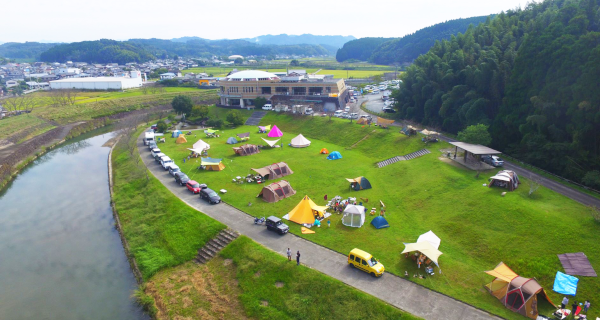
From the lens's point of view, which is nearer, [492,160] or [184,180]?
[184,180]

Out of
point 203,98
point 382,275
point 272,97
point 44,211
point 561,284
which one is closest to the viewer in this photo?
point 561,284

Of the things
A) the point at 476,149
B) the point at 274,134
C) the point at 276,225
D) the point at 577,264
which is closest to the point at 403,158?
the point at 476,149

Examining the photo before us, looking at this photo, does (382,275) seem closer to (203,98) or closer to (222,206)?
(222,206)

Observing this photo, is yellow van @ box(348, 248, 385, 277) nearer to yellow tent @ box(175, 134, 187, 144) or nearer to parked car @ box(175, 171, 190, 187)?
parked car @ box(175, 171, 190, 187)

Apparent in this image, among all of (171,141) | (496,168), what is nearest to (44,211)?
(171,141)

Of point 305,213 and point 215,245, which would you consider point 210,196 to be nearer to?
point 215,245

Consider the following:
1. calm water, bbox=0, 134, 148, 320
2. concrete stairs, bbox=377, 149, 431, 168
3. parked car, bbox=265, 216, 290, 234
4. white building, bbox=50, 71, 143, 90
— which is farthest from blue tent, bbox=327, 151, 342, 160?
white building, bbox=50, 71, 143, 90
